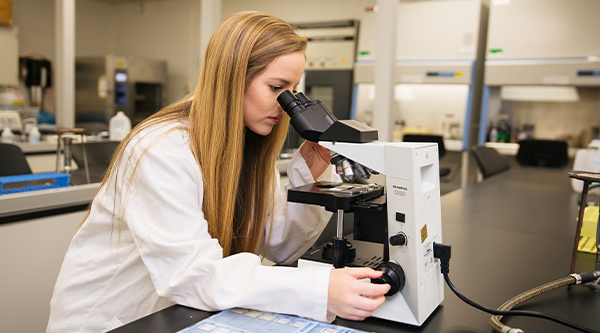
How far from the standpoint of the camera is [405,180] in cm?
78

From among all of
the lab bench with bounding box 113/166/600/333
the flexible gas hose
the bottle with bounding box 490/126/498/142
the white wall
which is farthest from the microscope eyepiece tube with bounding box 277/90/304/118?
Result: the white wall

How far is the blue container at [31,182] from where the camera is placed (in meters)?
1.66

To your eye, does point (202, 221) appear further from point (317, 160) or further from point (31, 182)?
point (31, 182)

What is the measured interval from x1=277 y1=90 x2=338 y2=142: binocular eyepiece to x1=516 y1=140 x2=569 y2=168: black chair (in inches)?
152

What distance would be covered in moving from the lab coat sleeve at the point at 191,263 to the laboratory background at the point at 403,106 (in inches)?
4.1

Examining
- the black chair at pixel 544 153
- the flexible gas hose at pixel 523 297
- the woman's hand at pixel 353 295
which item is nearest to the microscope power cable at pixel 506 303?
the flexible gas hose at pixel 523 297

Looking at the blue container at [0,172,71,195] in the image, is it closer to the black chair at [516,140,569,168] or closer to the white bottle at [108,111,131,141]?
the white bottle at [108,111,131,141]

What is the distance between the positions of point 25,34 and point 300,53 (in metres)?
6.85

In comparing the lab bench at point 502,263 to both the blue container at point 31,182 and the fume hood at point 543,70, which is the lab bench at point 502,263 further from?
the fume hood at point 543,70

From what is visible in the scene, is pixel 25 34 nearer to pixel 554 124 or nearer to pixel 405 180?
pixel 554 124

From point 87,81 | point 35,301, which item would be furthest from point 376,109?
point 87,81

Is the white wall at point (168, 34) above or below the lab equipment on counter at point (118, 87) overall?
above

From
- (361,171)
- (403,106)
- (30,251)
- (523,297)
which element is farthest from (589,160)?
(403,106)

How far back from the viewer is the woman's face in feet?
3.09
